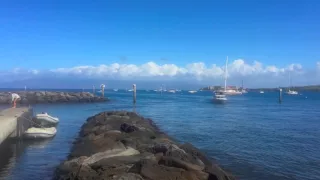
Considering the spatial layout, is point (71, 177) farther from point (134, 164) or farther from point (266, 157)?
point (266, 157)

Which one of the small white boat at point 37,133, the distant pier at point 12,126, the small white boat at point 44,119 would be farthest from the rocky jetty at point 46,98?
the small white boat at point 37,133

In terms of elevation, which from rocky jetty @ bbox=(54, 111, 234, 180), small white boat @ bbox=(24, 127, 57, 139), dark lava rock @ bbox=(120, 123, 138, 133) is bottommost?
small white boat @ bbox=(24, 127, 57, 139)

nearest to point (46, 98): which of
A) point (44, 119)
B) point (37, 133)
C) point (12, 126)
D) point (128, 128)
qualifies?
point (44, 119)

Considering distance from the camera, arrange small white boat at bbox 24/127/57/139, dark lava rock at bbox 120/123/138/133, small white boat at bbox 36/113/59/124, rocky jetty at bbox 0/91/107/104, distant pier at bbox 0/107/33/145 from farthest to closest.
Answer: rocky jetty at bbox 0/91/107/104 < small white boat at bbox 36/113/59/124 < small white boat at bbox 24/127/57/139 < dark lava rock at bbox 120/123/138/133 < distant pier at bbox 0/107/33/145

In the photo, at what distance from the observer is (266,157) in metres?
25.2

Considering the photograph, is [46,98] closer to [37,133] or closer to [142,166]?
[37,133]

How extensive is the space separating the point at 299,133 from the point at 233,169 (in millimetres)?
19817

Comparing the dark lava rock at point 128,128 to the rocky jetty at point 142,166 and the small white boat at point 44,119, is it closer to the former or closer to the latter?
the rocky jetty at point 142,166

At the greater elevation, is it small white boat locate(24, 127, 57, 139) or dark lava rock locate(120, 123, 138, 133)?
dark lava rock locate(120, 123, 138, 133)

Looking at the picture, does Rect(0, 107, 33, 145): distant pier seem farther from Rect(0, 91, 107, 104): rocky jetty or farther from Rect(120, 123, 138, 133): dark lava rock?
Rect(0, 91, 107, 104): rocky jetty

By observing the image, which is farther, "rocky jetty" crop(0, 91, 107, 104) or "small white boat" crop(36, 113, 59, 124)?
"rocky jetty" crop(0, 91, 107, 104)

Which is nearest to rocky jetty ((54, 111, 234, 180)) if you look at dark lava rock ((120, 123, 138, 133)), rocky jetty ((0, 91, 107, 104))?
dark lava rock ((120, 123, 138, 133))

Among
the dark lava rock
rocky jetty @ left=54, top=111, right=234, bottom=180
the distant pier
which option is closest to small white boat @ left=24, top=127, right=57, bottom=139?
the distant pier

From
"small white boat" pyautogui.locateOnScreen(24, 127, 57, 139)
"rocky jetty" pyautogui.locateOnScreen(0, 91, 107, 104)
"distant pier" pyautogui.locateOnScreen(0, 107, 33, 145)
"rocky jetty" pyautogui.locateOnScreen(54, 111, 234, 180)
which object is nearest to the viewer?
"rocky jetty" pyautogui.locateOnScreen(54, 111, 234, 180)
